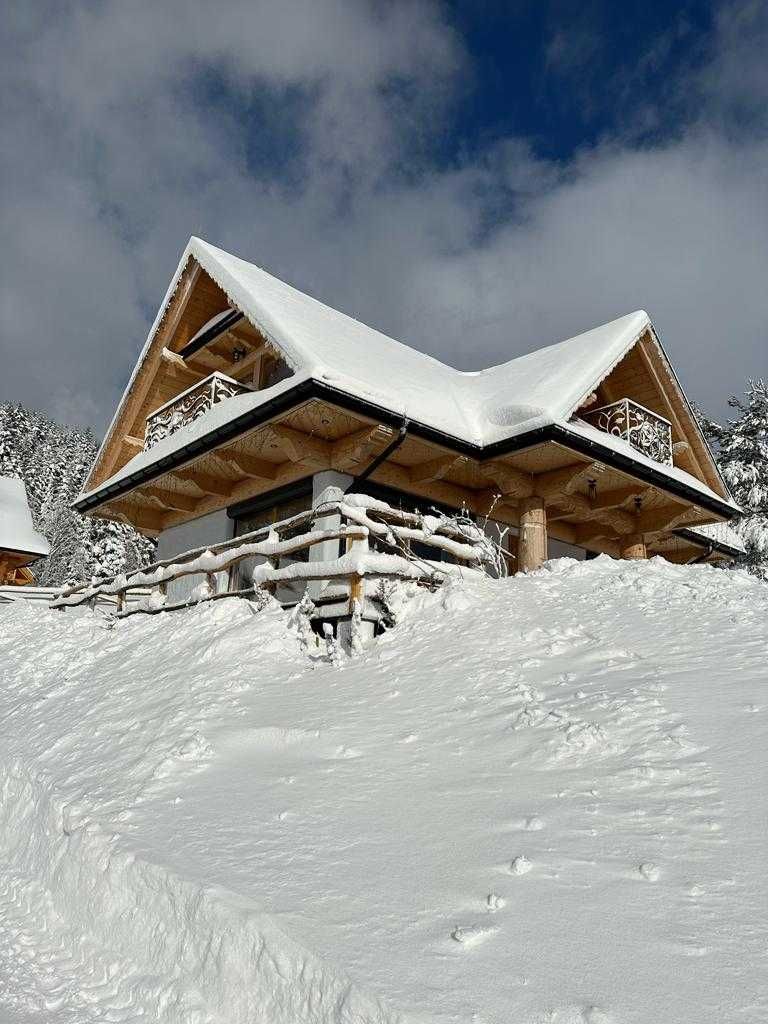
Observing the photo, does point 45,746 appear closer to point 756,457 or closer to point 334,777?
point 334,777

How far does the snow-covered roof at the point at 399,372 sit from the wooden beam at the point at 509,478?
0.55 meters

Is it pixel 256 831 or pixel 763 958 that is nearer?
pixel 763 958

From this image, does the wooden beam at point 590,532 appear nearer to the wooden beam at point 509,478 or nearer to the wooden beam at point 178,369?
the wooden beam at point 509,478

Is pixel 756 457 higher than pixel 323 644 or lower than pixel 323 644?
higher

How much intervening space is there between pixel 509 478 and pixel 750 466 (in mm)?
18151

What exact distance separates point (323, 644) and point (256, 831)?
11.3ft

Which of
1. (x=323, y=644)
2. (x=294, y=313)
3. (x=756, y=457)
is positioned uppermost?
(x=756, y=457)

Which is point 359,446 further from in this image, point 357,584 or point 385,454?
point 357,584

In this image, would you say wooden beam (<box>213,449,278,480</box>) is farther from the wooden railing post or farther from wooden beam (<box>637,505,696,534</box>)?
wooden beam (<box>637,505,696,534</box>)

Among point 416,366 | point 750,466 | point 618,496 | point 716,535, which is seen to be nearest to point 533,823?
point 618,496

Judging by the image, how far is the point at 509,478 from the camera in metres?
12.5

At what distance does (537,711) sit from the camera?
4574 mm

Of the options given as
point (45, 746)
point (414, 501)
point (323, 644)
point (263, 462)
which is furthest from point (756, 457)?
point (45, 746)

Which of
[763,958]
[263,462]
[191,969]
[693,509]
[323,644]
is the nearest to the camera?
[763,958]
